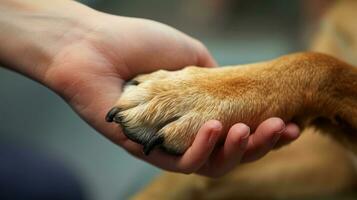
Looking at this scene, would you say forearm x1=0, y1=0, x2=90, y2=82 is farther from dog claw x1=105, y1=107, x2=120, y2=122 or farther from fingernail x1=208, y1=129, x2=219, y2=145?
fingernail x1=208, y1=129, x2=219, y2=145

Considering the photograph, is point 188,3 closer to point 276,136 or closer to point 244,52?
point 244,52

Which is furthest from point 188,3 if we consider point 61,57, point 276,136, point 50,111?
point 276,136

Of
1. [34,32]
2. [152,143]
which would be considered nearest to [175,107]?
[152,143]

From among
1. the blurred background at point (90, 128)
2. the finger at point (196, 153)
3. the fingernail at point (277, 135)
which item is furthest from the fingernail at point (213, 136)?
the blurred background at point (90, 128)

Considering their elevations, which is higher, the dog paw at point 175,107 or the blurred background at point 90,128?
Answer: the dog paw at point 175,107

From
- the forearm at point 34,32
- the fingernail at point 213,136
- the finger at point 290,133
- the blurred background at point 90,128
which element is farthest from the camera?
the blurred background at point 90,128

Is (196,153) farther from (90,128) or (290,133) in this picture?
(90,128)

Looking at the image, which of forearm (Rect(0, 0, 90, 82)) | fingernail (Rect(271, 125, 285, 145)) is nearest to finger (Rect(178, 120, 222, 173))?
fingernail (Rect(271, 125, 285, 145))

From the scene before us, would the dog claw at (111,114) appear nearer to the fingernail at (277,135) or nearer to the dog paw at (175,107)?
the dog paw at (175,107)
